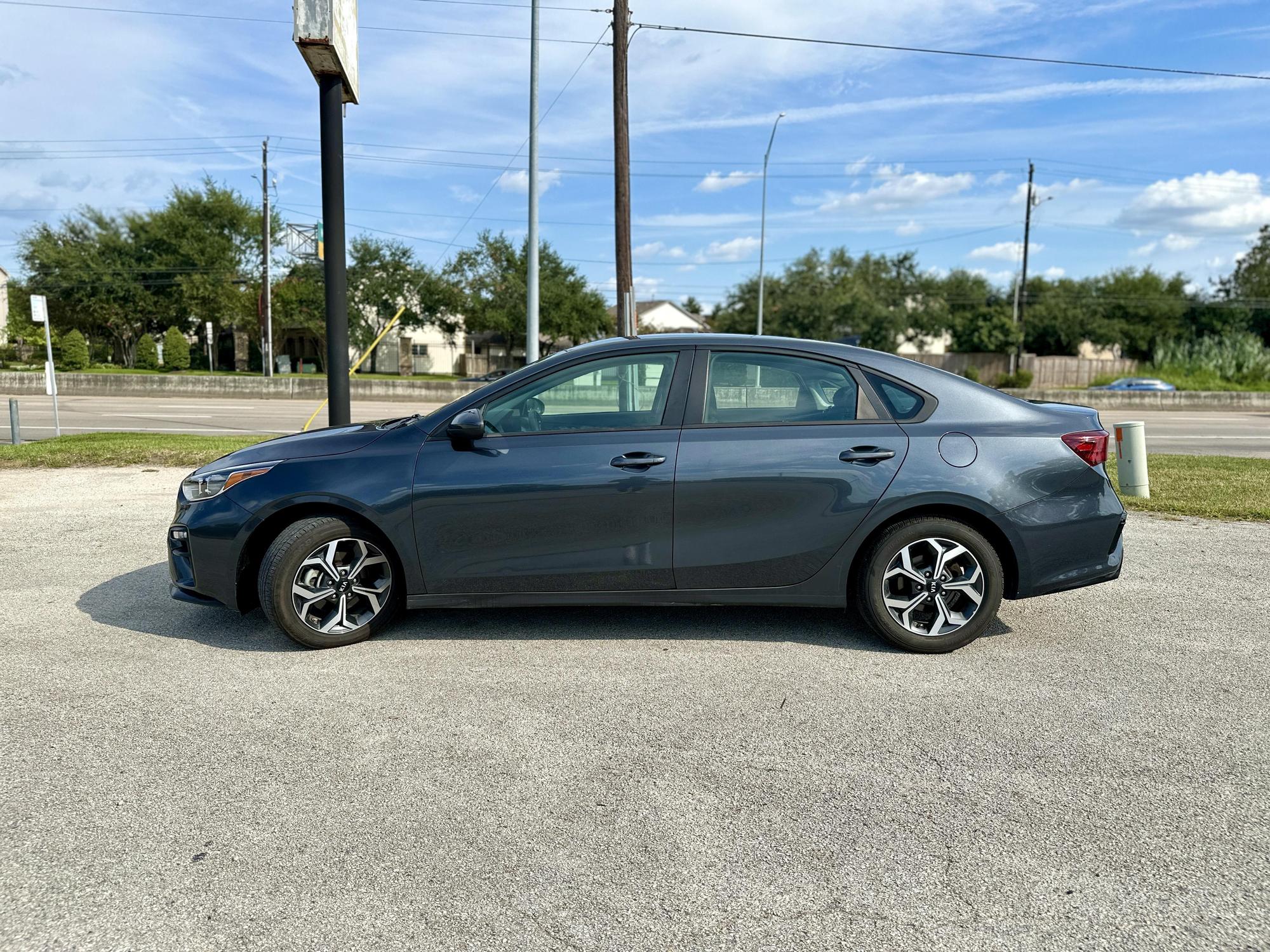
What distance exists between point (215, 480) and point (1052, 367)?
183ft

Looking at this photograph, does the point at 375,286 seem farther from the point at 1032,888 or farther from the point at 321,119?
the point at 1032,888

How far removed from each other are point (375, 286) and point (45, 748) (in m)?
49.9

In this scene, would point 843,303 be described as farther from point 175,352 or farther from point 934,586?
point 934,586

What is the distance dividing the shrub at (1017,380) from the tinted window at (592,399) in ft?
151

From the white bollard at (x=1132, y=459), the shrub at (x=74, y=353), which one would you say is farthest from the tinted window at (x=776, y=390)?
the shrub at (x=74, y=353)

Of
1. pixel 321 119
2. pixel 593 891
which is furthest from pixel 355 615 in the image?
pixel 321 119

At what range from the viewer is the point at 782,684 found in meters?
4.21

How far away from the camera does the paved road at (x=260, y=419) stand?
56.5ft

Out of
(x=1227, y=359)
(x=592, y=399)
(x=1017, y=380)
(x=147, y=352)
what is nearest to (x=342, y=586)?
(x=592, y=399)

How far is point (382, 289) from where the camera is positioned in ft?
167

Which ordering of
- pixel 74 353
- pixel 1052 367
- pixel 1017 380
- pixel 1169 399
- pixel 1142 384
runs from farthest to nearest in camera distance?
1. pixel 1052 367
2. pixel 1017 380
3. pixel 1142 384
4. pixel 74 353
5. pixel 1169 399

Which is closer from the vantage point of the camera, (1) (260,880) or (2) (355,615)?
(1) (260,880)

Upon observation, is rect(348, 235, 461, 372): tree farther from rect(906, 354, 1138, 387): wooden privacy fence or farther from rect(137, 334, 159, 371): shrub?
rect(906, 354, 1138, 387): wooden privacy fence

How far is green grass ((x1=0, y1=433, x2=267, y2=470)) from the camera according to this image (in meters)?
11.6
